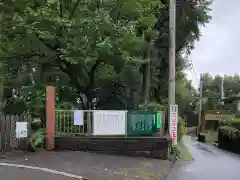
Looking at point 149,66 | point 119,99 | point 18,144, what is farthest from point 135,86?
point 18,144

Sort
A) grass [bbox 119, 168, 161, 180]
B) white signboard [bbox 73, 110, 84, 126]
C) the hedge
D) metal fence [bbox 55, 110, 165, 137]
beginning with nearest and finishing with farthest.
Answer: grass [bbox 119, 168, 161, 180] → white signboard [bbox 73, 110, 84, 126] → metal fence [bbox 55, 110, 165, 137] → the hedge

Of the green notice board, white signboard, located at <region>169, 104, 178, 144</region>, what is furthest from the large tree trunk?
the green notice board

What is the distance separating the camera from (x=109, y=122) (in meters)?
15.8

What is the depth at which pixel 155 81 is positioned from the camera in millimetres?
30641

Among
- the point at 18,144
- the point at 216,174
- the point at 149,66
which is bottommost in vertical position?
the point at 216,174

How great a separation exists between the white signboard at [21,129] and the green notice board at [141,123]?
4.08 m

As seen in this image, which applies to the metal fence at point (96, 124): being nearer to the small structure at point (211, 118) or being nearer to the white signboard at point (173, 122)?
the white signboard at point (173, 122)

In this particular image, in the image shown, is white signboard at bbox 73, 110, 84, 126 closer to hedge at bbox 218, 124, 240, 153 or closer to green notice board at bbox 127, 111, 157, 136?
green notice board at bbox 127, 111, 157, 136

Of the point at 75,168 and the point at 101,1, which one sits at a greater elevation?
the point at 101,1

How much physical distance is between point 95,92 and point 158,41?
10064 millimetres

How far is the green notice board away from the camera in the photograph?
52.5 ft

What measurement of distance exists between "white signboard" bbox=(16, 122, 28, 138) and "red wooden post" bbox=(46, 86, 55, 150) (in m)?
0.94

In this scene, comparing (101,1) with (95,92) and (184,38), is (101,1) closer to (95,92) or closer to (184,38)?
(95,92)

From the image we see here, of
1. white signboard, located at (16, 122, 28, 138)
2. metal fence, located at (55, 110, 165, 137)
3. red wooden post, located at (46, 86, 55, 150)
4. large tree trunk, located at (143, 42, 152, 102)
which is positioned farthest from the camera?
large tree trunk, located at (143, 42, 152, 102)
